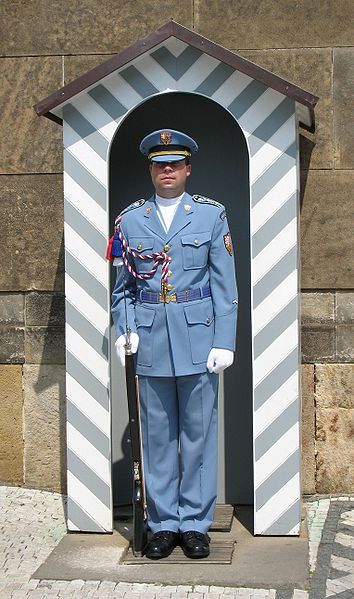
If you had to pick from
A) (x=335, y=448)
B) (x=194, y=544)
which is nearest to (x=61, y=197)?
(x=335, y=448)

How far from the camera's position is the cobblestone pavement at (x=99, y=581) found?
4672 millimetres

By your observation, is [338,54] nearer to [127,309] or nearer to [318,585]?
[127,309]

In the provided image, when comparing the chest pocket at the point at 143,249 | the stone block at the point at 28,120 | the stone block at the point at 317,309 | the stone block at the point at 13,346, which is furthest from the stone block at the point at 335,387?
the stone block at the point at 28,120

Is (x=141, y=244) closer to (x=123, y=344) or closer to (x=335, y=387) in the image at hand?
(x=123, y=344)

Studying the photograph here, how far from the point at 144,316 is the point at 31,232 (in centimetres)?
141

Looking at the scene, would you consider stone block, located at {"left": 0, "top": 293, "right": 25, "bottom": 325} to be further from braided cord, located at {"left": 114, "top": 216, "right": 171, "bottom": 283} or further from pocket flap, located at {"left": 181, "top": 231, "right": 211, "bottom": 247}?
pocket flap, located at {"left": 181, "top": 231, "right": 211, "bottom": 247}

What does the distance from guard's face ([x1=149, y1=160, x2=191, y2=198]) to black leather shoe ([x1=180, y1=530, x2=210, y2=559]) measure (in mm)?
1576

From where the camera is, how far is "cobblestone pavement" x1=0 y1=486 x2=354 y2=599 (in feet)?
15.3

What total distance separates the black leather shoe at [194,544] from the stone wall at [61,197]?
3.88 ft

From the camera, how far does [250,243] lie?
18.4ft

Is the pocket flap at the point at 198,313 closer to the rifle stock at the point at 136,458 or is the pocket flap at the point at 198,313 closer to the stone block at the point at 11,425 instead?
the rifle stock at the point at 136,458

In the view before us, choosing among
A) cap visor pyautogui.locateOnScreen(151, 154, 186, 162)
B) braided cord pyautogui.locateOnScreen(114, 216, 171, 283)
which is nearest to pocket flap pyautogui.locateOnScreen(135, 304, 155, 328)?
braided cord pyautogui.locateOnScreen(114, 216, 171, 283)

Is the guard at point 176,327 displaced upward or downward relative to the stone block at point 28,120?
downward

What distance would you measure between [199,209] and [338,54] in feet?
5.02
